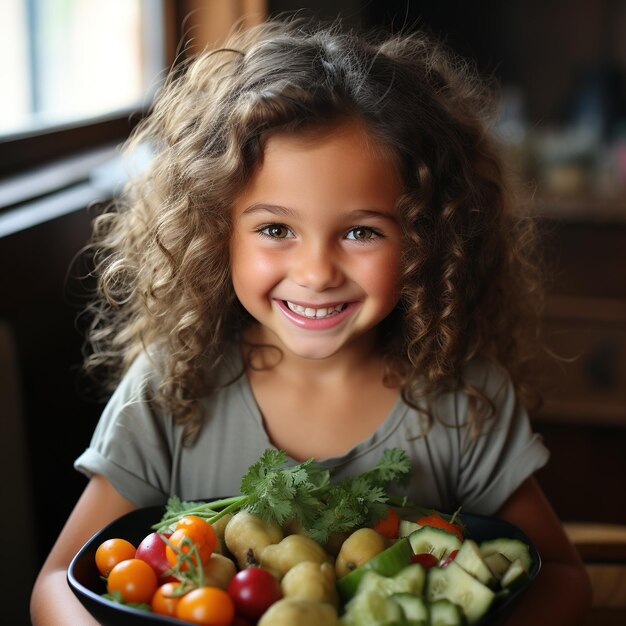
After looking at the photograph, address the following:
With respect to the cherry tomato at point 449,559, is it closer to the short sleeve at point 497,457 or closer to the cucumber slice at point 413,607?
the cucumber slice at point 413,607

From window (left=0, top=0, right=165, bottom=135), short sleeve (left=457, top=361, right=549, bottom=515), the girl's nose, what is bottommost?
short sleeve (left=457, top=361, right=549, bottom=515)

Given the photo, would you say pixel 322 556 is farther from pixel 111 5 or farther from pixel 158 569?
pixel 111 5

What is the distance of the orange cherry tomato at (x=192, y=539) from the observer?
88 centimetres

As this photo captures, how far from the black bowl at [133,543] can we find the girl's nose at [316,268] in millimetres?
304

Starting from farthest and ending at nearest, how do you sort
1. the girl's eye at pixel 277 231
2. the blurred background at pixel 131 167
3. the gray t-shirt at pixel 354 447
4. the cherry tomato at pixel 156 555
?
the blurred background at pixel 131 167 < the gray t-shirt at pixel 354 447 < the girl's eye at pixel 277 231 < the cherry tomato at pixel 156 555

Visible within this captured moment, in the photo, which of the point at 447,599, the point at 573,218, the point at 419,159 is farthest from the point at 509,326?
the point at 573,218

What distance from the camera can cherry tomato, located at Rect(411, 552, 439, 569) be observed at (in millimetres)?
915

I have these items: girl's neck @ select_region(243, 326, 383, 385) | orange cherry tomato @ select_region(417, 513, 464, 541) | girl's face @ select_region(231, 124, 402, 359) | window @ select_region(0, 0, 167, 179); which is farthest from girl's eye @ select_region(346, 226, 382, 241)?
window @ select_region(0, 0, 167, 179)

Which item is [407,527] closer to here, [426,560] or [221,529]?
[426,560]

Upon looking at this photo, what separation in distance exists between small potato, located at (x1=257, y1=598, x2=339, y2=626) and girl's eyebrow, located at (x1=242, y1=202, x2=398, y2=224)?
447 mm

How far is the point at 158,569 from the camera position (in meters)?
0.90

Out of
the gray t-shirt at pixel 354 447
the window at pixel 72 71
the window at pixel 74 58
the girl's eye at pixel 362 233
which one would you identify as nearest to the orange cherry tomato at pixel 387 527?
the gray t-shirt at pixel 354 447

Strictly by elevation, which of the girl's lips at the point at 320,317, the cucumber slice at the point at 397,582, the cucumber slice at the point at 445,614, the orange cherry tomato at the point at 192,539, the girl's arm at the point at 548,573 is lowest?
the girl's arm at the point at 548,573

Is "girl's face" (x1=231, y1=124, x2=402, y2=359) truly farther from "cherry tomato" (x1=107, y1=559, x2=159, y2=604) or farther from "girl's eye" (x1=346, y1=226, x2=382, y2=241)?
"cherry tomato" (x1=107, y1=559, x2=159, y2=604)
